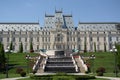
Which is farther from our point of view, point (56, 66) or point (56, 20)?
point (56, 20)

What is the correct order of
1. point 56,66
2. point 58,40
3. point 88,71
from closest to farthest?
point 88,71
point 56,66
point 58,40

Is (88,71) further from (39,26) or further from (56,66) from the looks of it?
(39,26)

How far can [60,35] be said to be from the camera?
94438 millimetres

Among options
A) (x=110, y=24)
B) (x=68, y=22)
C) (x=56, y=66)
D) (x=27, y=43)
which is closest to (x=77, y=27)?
(x=68, y=22)

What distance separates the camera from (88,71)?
41.7 metres

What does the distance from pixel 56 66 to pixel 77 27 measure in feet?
174

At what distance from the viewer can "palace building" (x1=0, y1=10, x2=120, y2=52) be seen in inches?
3706

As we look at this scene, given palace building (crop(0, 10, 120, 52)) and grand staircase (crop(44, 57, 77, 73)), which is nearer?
grand staircase (crop(44, 57, 77, 73))

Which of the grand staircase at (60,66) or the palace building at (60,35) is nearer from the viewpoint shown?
the grand staircase at (60,66)

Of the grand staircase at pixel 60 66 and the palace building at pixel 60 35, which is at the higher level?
the palace building at pixel 60 35

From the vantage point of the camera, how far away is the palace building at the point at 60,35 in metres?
94.1

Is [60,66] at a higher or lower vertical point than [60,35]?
lower

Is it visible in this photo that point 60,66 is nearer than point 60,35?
Yes

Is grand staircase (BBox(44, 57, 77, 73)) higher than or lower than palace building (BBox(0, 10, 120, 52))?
lower
